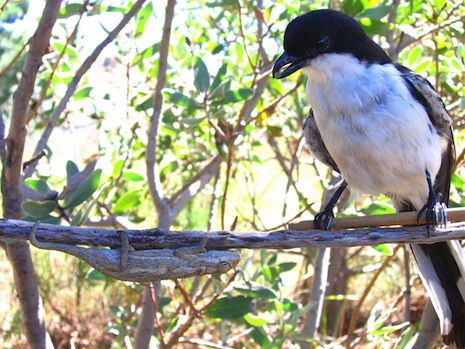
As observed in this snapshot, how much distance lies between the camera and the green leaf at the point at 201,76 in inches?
90.6

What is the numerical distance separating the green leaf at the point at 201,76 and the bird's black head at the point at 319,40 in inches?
13.9

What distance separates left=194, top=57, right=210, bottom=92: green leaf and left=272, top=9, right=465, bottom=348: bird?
0.34 metres

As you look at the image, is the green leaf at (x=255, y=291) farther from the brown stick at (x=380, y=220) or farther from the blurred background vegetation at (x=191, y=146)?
the brown stick at (x=380, y=220)

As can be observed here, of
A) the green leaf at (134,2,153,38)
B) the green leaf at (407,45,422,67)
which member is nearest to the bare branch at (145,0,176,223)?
the green leaf at (134,2,153,38)

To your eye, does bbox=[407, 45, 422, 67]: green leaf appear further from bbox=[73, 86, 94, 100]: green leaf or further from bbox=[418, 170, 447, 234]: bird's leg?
bbox=[73, 86, 94, 100]: green leaf

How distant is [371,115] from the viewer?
1.99m

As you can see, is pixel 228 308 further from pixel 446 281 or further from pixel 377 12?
pixel 377 12

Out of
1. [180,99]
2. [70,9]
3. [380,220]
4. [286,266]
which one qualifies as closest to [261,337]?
[286,266]

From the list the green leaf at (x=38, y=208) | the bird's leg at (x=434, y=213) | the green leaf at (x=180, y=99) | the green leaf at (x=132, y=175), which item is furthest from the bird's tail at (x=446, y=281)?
the green leaf at (x=38, y=208)

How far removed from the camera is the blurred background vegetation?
234cm

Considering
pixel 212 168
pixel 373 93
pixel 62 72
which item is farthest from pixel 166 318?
pixel 373 93

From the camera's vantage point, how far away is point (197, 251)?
145 centimetres

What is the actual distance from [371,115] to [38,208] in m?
1.04

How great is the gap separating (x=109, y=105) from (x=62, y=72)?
336 mm
